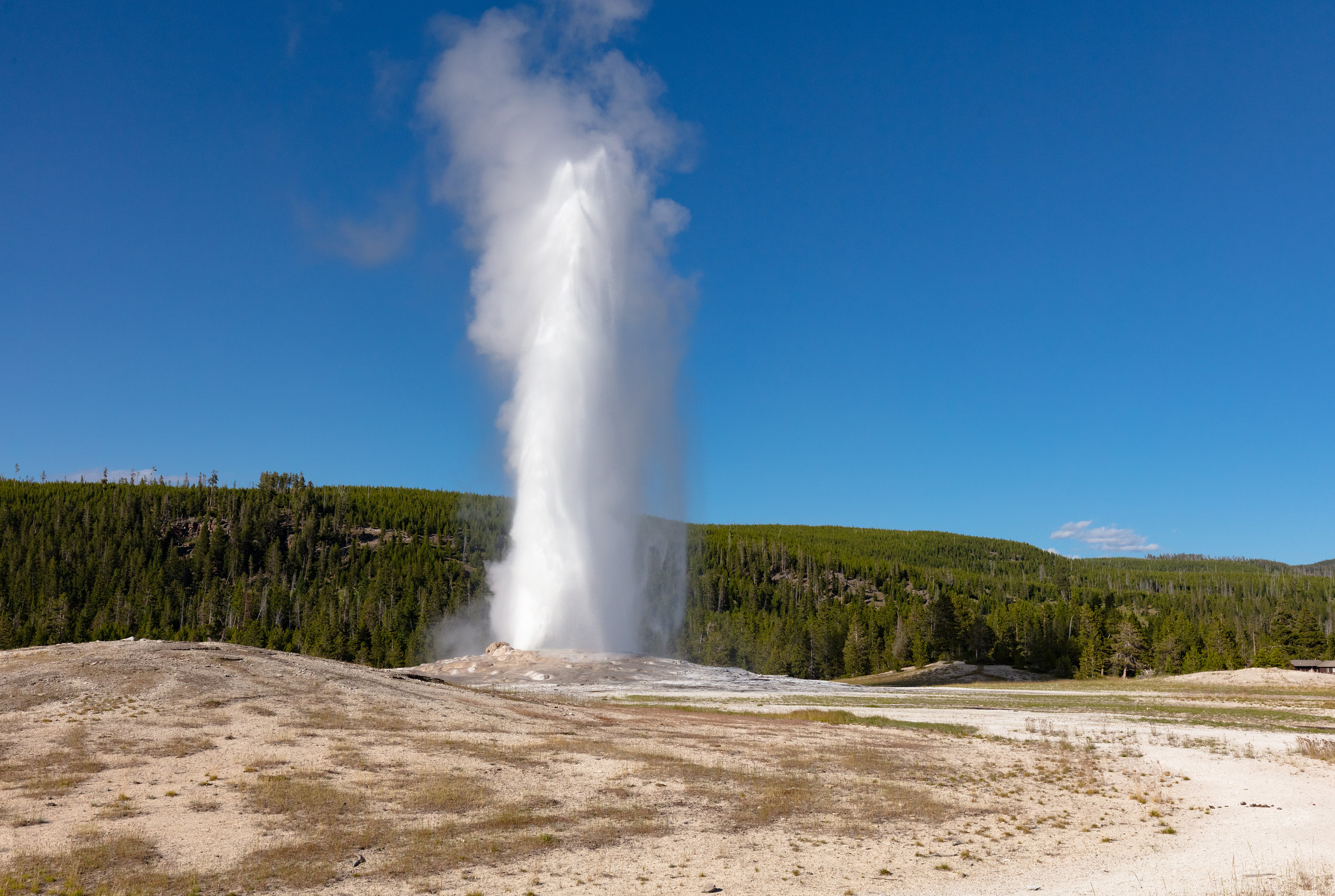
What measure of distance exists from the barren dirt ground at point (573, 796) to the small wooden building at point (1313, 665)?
186 ft

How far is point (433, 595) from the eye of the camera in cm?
11569

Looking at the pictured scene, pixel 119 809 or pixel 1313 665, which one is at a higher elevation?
pixel 119 809

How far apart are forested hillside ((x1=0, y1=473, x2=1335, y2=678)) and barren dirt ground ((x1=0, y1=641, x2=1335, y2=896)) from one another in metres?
48.7

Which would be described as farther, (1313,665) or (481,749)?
(1313,665)

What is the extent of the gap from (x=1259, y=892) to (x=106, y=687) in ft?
99.9

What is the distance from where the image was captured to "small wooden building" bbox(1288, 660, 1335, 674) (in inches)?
3068

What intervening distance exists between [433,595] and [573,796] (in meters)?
103

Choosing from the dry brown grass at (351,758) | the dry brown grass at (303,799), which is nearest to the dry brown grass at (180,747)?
the dry brown grass at (351,758)

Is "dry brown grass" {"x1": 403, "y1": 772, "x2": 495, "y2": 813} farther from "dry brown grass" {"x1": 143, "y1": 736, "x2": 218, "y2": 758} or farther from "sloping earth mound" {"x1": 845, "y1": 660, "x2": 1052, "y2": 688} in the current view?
"sloping earth mound" {"x1": 845, "y1": 660, "x2": 1052, "y2": 688}

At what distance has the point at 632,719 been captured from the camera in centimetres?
3272

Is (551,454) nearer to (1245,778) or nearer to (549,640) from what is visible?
(549,640)

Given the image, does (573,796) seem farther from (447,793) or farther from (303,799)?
(303,799)

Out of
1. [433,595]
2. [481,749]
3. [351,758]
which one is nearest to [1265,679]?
[481,749]

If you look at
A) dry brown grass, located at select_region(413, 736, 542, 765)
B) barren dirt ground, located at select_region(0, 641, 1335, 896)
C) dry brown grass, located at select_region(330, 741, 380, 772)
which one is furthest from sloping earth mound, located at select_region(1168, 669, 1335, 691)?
dry brown grass, located at select_region(330, 741, 380, 772)
